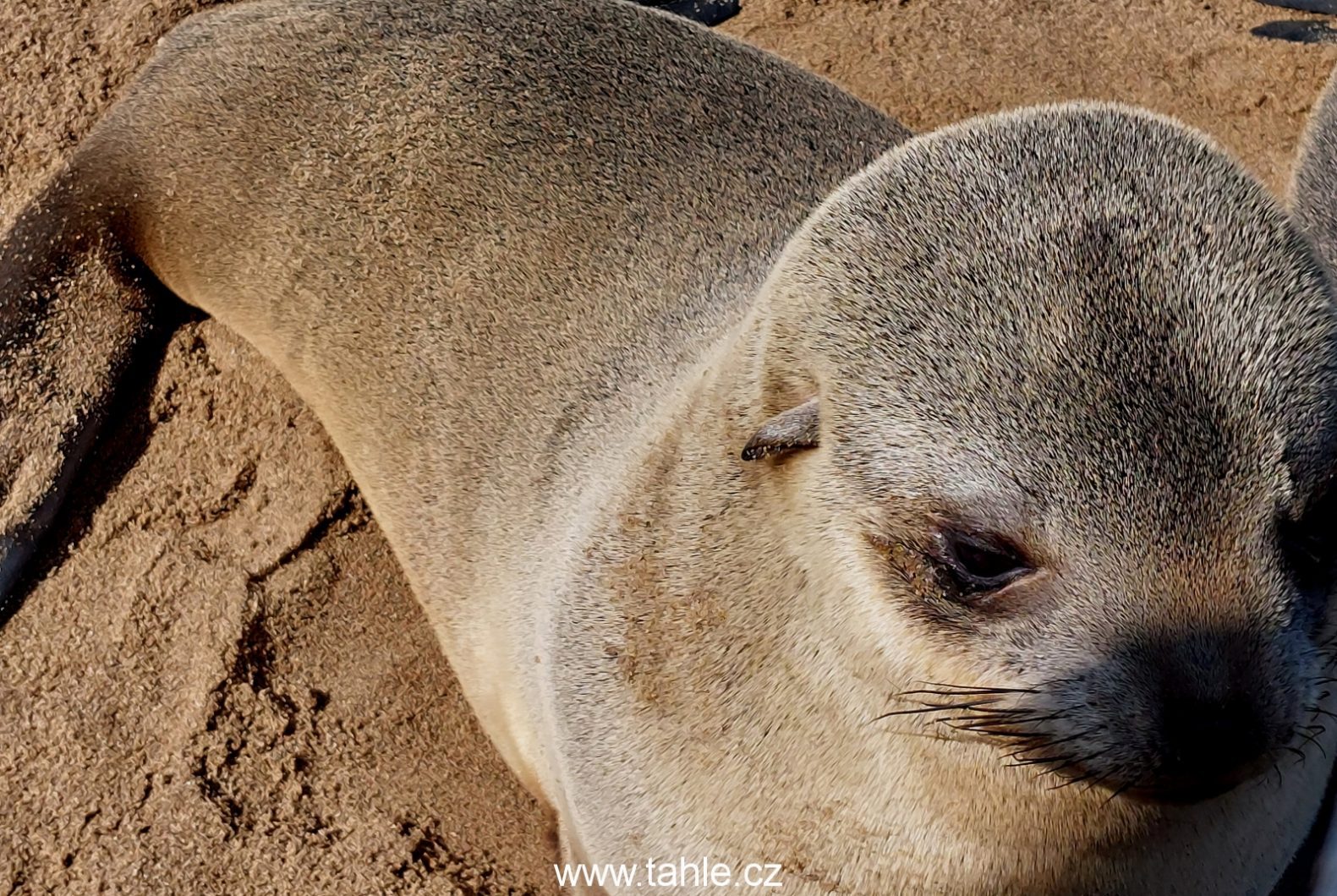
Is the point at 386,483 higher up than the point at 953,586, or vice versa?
the point at 953,586

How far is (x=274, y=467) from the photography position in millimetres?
3785

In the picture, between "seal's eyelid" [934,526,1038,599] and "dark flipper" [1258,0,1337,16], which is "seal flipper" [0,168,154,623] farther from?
"dark flipper" [1258,0,1337,16]

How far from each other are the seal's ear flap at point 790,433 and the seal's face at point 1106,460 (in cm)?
6

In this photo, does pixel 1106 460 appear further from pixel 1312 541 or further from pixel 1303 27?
pixel 1303 27

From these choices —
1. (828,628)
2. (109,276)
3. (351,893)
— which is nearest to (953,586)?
(828,628)

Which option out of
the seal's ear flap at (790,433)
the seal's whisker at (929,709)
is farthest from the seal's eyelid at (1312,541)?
the seal's ear flap at (790,433)

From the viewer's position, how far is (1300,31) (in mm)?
5199

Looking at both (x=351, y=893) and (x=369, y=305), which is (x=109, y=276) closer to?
(x=369, y=305)

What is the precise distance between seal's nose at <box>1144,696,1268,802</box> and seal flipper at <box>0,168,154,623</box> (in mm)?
3056

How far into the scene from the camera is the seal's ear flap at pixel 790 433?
195 cm

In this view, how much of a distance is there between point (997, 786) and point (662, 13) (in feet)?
8.77

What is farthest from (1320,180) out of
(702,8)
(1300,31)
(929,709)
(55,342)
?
(55,342)

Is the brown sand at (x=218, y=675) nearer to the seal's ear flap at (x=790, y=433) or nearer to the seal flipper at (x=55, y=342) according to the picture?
the seal flipper at (x=55, y=342)

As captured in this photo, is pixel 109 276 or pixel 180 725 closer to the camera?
pixel 180 725
